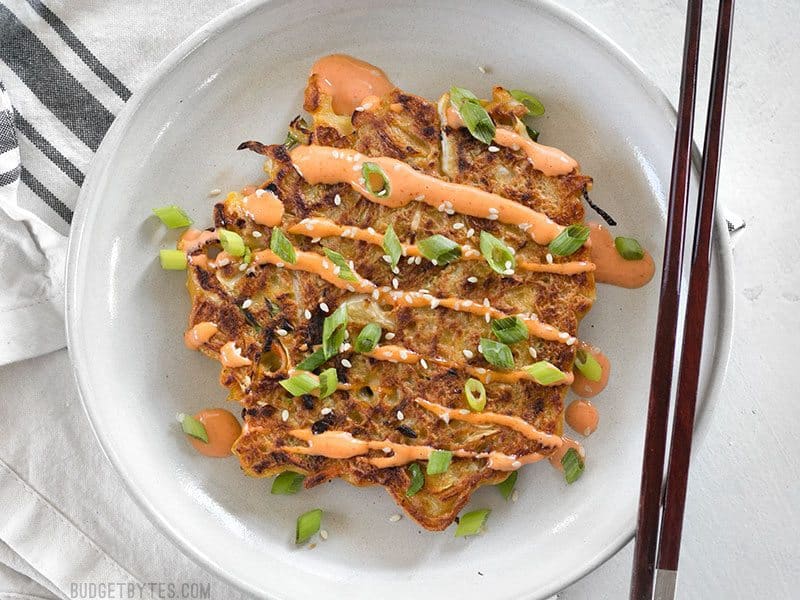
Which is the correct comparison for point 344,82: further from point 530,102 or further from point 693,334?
point 693,334

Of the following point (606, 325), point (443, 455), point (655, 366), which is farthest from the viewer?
point (606, 325)

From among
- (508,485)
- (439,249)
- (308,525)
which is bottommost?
(308,525)

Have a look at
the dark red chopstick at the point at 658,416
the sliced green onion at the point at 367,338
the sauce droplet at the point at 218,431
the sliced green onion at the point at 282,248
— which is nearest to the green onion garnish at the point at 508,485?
the dark red chopstick at the point at 658,416

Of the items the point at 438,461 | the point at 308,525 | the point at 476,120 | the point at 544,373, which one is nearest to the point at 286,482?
the point at 308,525

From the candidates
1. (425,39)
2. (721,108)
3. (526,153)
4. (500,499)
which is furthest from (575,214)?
(500,499)

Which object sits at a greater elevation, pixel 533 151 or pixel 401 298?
pixel 533 151

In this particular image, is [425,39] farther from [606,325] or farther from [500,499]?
[500,499]
